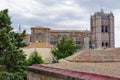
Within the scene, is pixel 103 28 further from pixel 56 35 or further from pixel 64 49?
pixel 64 49

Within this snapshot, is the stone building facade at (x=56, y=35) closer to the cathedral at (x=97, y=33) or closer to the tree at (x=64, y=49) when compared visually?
the cathedral at (x=97, y=33)

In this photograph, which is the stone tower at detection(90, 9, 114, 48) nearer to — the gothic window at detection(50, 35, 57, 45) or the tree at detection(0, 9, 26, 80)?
the gothic window at detection(50, 35, 57, 45)

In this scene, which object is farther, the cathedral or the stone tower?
the stone tower

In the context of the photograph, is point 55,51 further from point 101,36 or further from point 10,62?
point 101,36

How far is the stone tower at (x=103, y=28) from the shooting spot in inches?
4532

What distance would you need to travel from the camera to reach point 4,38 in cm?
2034

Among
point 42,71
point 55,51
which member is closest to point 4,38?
point 42,71

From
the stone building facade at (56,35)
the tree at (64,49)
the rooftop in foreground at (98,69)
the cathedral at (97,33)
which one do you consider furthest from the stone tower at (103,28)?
the rooftop in foreground at (98,69)

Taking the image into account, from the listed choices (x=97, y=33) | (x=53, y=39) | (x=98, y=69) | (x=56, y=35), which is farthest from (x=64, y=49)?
(x=97, y=33)

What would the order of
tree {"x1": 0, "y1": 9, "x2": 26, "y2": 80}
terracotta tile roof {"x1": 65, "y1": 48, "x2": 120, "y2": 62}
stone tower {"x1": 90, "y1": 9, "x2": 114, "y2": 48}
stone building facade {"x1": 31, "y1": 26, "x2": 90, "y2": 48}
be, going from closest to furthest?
1. tree {"x1": 0, "y1": 9, "x2": 26, "y2": 80}
2. terracotta tile roof {"x1": 65, "y1": 48, "x2": 120, "y2": 62}
3. stone building facade {"x1": 31, "y1": 26, "x2": 90, "y2": 48}
4. stone tower {"x1": 90, "y1": 9, "x2": 114, "y2": 48}

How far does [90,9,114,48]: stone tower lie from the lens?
4532 inches

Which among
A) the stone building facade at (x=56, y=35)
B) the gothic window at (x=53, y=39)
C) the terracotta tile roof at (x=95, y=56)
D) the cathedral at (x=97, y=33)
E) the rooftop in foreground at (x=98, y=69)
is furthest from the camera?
the cathedral at (x=97, y=33)

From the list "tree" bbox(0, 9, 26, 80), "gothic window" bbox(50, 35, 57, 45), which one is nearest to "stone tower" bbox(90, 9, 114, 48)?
"gothic window" bbox(50, 35, 57, 45)

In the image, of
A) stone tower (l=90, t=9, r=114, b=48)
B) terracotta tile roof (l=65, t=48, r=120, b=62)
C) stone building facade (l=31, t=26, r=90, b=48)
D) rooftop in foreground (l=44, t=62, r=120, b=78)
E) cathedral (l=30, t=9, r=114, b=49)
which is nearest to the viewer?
rooftop in foreground (l=44, t=62, r=120, b=78)
